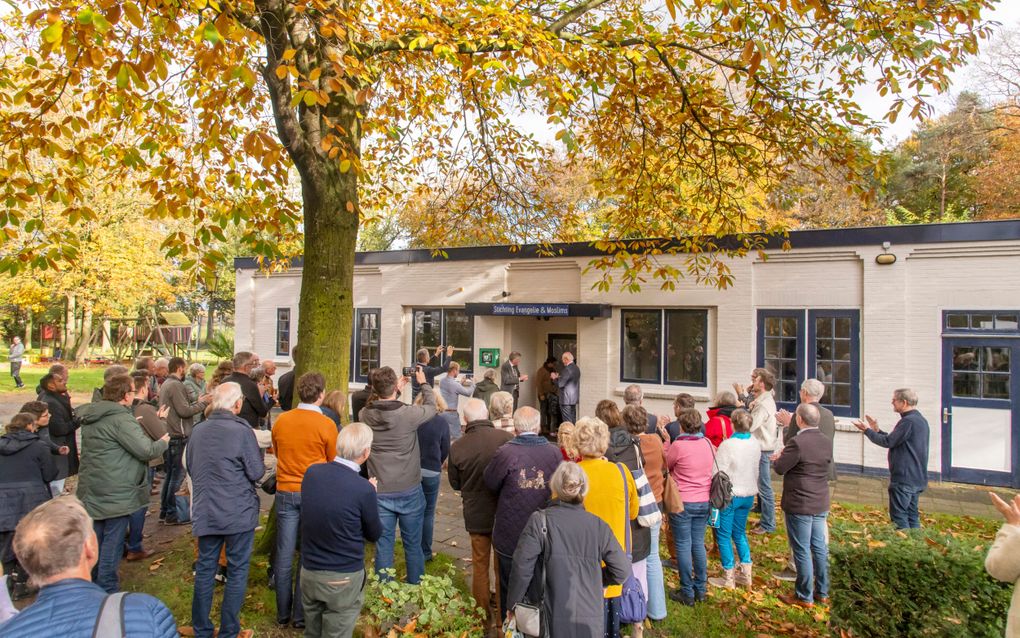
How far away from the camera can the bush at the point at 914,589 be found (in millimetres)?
3646

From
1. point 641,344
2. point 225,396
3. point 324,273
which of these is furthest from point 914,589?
point 641,344

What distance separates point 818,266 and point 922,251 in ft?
5.08

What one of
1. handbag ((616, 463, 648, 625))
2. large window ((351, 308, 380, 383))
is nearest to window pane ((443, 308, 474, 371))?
large window ((351, 308, 380, 383))

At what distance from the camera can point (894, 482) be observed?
255 inches


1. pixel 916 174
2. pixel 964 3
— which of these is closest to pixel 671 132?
pixel 964 3

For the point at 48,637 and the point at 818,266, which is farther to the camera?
the point at 818,266

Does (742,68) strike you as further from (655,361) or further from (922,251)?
(655,361)

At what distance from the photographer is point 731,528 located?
5.77 meters

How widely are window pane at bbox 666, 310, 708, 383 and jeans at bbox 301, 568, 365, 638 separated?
9.23 meters

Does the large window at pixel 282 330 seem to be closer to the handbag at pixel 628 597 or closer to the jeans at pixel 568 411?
the jeans at pixel 568 411

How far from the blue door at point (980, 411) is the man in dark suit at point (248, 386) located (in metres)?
10.4

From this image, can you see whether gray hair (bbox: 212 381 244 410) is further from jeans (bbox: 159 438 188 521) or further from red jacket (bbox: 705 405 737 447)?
red jacket (bbox: 705 405 737 447)

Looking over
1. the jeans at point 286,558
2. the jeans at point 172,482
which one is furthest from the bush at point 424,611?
the jeans at point 172,482

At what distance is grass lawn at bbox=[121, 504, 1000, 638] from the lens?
4.81m
